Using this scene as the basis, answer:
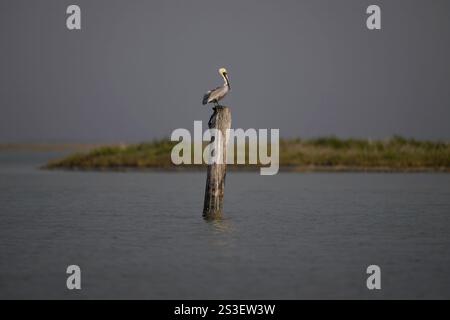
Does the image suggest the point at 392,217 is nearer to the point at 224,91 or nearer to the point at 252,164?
the point at 224,91

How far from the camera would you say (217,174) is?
A: 17.8m

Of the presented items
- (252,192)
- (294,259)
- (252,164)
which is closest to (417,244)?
(294,259)

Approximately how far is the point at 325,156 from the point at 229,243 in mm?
25221

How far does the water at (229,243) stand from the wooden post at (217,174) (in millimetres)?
371

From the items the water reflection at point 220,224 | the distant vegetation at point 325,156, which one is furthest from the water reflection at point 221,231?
the distant vegetation at point 325,156

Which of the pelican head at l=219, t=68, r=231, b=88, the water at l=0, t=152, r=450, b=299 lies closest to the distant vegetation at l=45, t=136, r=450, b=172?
the water at l=0, t=152, r=450, b=299

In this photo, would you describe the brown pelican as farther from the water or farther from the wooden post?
the water

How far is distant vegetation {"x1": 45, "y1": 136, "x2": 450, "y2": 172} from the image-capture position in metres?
38.8

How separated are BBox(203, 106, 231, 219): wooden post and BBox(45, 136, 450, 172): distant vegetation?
21367 mm

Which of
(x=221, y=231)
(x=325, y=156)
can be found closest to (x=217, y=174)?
(x=221, y=231)

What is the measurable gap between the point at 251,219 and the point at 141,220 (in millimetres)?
2690

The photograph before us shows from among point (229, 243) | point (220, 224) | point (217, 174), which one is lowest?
point (229, 243)

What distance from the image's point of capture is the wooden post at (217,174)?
57.3 feet

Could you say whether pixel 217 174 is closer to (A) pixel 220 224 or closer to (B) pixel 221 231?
(A) pixel 220 224
